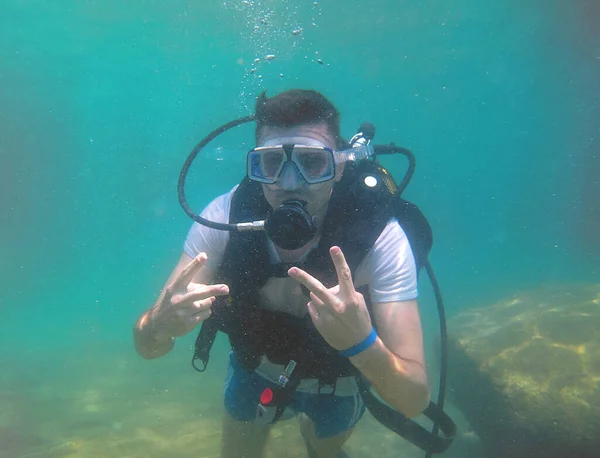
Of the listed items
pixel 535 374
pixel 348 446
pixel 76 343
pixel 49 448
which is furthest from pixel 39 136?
pixel 535 374

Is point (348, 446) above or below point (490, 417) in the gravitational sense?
below

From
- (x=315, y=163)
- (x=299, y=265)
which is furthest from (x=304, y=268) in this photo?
(x=315, y=163)

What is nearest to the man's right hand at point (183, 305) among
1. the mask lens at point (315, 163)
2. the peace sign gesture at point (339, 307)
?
the peace sign gesture at point (339, 307)

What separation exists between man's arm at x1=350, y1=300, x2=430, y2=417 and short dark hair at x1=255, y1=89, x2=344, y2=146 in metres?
1.52

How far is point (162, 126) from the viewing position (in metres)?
43.7

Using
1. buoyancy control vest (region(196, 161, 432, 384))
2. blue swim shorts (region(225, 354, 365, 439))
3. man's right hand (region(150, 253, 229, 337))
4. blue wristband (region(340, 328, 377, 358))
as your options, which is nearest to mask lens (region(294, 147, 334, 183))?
buoyancy control vest (region(196, 161, 432, 384))

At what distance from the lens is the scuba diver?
2811mm

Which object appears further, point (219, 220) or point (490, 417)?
point (490, 417)

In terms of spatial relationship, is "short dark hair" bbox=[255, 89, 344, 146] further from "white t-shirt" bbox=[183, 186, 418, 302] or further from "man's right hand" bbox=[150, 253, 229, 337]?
"man's right hand" bbox=[150, 253, 229, 337]

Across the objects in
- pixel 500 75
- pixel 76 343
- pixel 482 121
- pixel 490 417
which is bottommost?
pixel 76 343

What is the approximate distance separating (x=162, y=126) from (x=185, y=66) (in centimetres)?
1635

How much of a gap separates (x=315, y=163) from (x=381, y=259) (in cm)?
88

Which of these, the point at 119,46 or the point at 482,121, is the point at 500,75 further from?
the point at 119,46

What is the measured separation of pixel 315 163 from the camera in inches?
127
